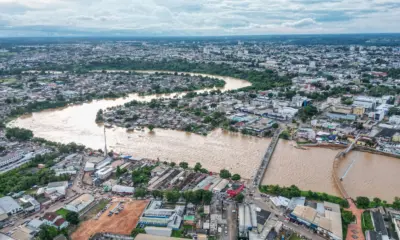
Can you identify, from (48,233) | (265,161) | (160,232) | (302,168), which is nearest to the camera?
(48,233)

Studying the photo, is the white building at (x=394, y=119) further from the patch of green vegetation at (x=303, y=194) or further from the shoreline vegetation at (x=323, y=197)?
the patch of green vegetation at (x=303, y=194)

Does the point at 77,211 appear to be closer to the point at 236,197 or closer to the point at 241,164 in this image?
the point at 236,197

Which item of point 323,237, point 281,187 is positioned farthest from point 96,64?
point 323,237

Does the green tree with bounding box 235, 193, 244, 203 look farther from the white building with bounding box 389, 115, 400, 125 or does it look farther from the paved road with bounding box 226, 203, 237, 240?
the white building with bounding box 389, 115, 400, 125

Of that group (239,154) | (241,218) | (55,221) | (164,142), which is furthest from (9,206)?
(239,154)

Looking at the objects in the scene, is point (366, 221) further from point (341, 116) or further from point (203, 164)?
point (341, 116)

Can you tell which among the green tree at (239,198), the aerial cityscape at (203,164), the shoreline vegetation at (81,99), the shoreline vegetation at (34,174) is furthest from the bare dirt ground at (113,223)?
the shoreline vegetation at (81,99)
